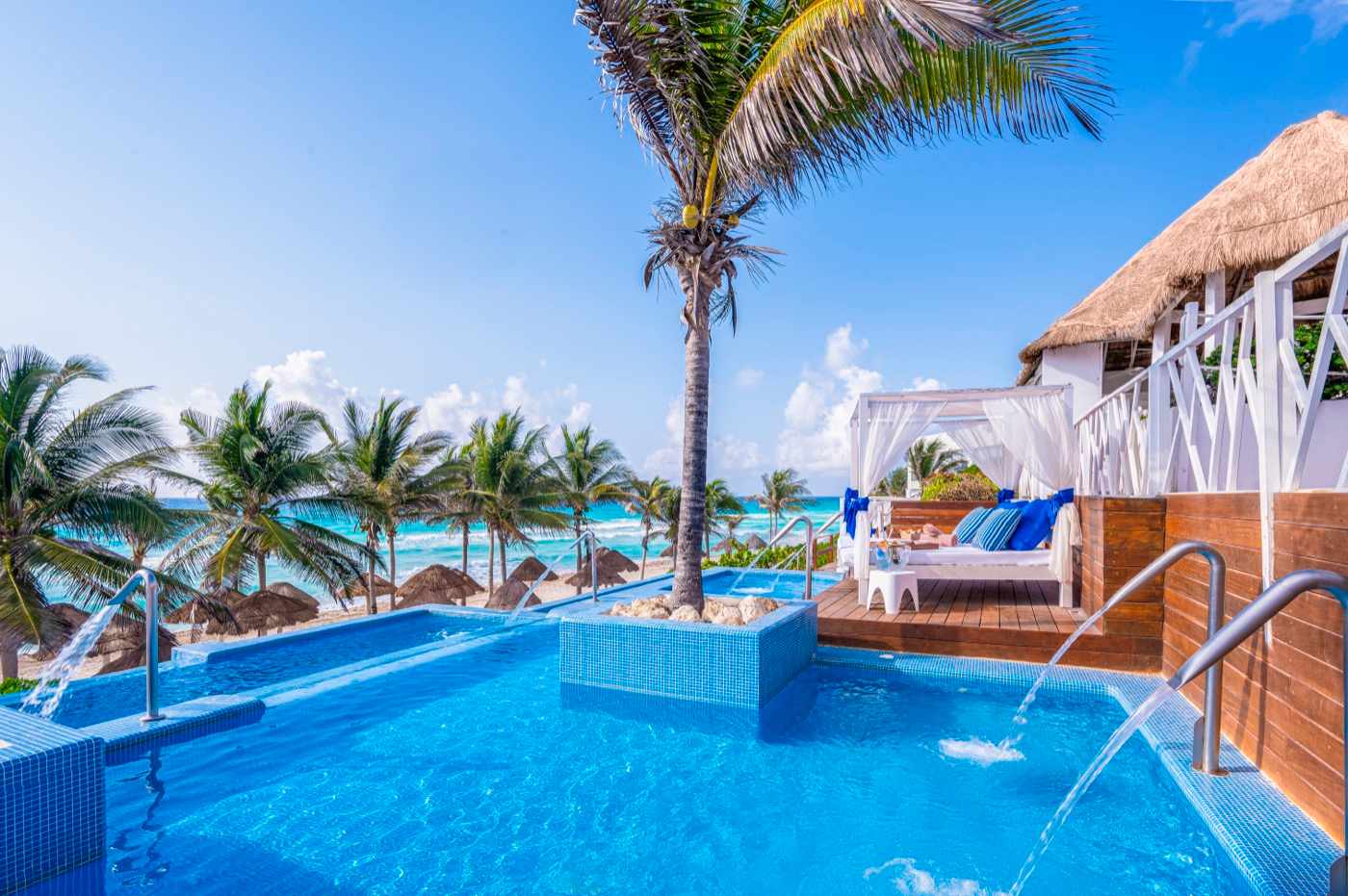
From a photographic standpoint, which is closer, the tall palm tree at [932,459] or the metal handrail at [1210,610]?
the metal handrail at [1210,610]

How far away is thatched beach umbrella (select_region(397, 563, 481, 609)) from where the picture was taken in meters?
15.7

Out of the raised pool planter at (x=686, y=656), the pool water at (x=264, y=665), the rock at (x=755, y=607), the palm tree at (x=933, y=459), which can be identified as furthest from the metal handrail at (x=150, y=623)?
the palm tree at (x=933, y=459)

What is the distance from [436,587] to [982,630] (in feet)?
43.0

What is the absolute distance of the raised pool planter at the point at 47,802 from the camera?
2.38 meters

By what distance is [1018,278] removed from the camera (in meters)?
13.6

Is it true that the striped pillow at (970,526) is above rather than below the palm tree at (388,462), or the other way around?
below

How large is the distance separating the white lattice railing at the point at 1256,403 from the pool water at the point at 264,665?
615 cm

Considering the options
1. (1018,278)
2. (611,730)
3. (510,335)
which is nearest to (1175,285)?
(1018,278)

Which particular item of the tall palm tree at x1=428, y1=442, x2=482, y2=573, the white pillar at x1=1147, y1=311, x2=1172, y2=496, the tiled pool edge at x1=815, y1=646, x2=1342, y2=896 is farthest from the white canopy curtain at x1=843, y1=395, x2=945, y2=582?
the tall palm tree at x1=428, y1=442, x2=482, y2=573

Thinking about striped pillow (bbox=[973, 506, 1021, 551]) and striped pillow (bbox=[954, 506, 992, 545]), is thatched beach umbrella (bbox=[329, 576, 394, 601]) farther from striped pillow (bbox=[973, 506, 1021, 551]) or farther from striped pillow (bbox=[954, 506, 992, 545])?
striped pillow (bbox=[973, 506, 1021, 551])

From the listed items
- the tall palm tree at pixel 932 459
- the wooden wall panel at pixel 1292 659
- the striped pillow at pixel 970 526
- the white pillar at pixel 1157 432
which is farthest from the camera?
the tall palm tree at pixel 932 459

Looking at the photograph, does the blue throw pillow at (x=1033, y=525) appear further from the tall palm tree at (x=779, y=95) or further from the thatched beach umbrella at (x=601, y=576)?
the thatched beach umbrella at (x=601, y=576)

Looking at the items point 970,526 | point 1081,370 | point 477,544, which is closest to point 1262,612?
point 970,526

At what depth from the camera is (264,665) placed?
6.29m
